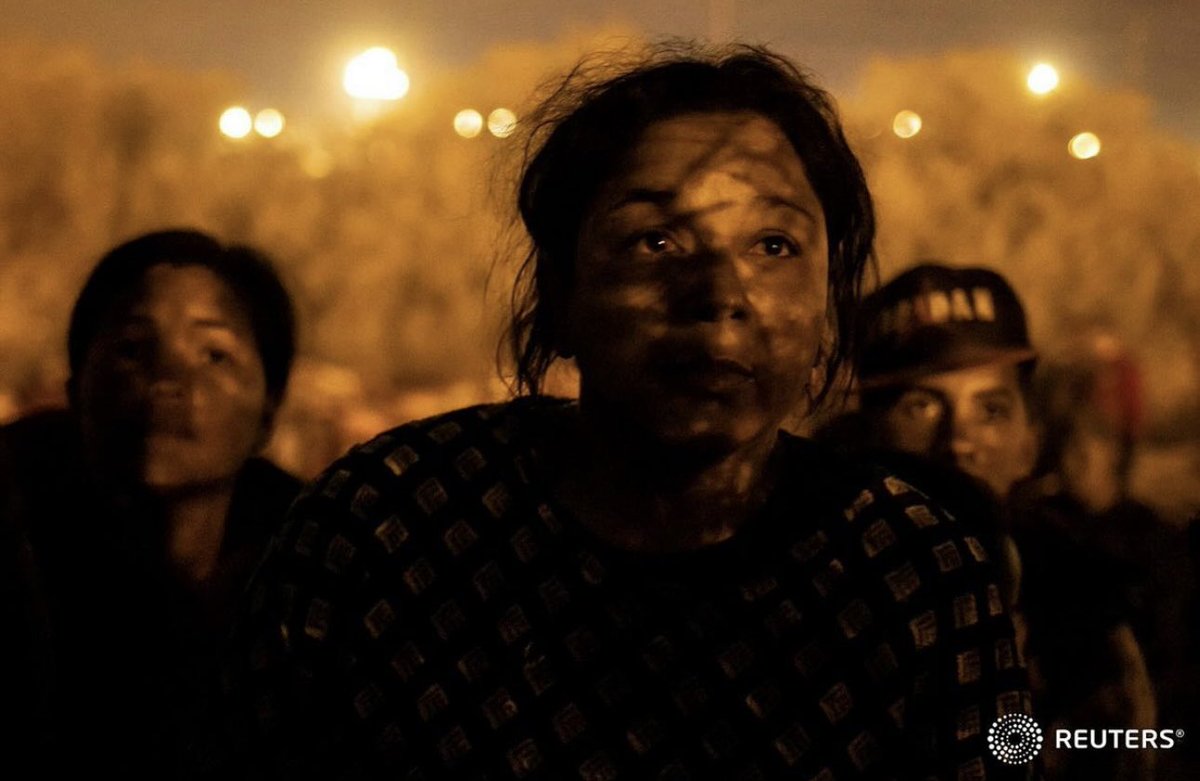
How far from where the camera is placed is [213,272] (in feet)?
4.64

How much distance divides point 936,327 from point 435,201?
135 centimetres

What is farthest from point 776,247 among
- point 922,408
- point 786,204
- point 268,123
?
point 268,123

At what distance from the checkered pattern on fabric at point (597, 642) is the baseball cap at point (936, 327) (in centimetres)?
80

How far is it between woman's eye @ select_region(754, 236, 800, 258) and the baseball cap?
782 mm

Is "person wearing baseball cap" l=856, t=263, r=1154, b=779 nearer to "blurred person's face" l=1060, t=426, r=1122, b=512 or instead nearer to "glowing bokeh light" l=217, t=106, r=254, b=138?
"blurred person's face" l=1060, t=426, r=1122, b=512

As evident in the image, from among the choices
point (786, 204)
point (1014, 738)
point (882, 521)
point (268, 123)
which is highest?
point (268, 123)

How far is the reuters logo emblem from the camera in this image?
870 millimetres

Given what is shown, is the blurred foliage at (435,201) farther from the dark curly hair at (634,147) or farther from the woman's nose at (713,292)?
the woman's nose at (713,292)

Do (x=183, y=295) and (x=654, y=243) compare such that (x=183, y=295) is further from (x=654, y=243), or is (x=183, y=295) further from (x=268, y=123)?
(x=268, y=123)

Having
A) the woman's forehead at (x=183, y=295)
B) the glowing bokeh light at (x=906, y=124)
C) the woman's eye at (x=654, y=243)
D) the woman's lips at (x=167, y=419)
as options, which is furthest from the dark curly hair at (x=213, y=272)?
the glowing bokeh light at (x=906, y=124)

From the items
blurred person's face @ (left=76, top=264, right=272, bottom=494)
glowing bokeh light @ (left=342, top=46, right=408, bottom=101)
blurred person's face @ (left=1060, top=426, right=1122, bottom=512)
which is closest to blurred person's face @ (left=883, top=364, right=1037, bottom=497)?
blurred person's face @ (left=1060, top=426, right=1122, bottom=512)

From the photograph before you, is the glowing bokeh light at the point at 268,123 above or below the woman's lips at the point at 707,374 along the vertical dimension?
above

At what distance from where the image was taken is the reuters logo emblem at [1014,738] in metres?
0.87

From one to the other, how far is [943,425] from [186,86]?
165 centimetres
